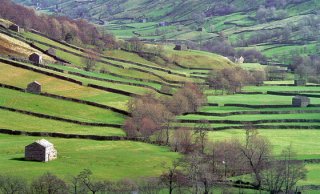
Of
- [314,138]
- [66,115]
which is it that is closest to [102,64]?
[66,115]

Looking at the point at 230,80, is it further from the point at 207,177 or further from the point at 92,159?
the point at 207,177

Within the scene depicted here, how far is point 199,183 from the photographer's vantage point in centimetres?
7206

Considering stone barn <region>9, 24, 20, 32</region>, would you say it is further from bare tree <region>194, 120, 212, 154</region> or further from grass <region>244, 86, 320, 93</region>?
bare tree <region>194, 120, 212, 154</region>

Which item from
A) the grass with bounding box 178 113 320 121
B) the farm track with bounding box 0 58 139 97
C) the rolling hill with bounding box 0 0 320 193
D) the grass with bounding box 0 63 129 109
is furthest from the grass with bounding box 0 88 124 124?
the farm track with bounding box 0 58 139 97

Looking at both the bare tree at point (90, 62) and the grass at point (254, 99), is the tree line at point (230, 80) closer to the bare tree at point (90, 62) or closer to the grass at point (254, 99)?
the grass at point (254, 99)

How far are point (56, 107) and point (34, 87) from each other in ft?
33.8

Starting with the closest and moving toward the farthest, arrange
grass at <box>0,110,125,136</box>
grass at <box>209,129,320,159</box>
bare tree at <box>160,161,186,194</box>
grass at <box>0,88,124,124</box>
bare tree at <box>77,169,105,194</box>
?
1. bare tree at <box>77,169,105,194</box>
2. bare tree at <box>160,161,186,194</box>
3. grass at <box>209,129,320,159</box>
4. grass at <box>0,110,125,136</box>
5. grass at <box>0,88,124,124</box>

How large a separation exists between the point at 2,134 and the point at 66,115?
16.7 meters

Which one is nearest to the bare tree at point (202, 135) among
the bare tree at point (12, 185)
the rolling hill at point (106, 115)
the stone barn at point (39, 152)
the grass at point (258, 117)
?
the rolling hill at point (106, 115)

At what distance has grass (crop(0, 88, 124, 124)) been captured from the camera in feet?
375

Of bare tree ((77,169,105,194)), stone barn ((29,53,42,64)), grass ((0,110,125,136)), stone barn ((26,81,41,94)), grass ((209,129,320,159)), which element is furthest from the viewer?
stone barn ((29,53,42,64))

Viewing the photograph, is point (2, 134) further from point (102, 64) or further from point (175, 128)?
point (102, 64)

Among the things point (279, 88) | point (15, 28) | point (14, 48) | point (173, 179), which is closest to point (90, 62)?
point (14, 48)

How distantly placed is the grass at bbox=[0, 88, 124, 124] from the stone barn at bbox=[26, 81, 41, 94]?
1852 mm
